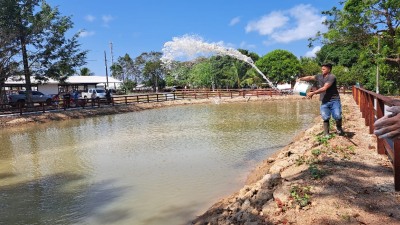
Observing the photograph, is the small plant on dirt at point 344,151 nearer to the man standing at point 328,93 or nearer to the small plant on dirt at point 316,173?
the small plant on dirt at point 316,173

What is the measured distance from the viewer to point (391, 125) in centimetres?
166

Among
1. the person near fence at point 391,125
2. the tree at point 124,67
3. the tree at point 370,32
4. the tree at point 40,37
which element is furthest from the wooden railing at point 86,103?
the tree at point 124,67

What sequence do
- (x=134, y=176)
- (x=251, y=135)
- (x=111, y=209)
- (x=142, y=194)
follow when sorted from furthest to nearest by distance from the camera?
(x=251, y=135) < (x=134, y=176) < (x=142, y=194) < (x=111, y=209)

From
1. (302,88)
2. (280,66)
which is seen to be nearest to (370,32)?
(302,88)

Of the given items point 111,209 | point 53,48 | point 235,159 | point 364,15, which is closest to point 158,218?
point 111,209

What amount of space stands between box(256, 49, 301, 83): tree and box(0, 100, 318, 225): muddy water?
158 feet

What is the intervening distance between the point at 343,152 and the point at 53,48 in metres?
28.9

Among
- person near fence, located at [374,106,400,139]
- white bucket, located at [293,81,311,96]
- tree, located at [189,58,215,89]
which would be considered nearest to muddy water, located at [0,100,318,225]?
white bucket, located at [293,81,311,96]

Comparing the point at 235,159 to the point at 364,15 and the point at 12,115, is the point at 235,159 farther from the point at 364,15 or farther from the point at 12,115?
the point at 12,115

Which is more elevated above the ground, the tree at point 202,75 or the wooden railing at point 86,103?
the tree at point 202,75

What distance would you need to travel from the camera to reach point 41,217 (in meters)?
5.91

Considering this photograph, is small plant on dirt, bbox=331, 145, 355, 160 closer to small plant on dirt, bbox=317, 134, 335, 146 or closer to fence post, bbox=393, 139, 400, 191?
small plant on dirt, bbox=317, 134, 335, 146

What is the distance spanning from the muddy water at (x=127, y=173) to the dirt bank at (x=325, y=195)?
48.8 inches

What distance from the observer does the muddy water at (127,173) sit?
605cm
